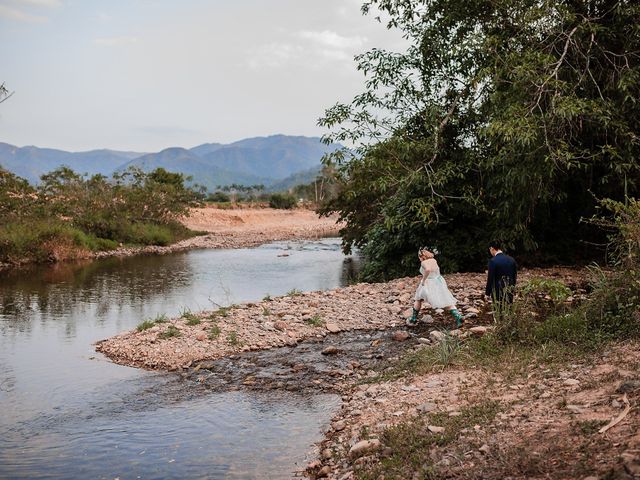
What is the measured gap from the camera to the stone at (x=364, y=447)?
20.2 ft

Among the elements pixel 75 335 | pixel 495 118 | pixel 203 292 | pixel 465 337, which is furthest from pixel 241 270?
pixel 465 337

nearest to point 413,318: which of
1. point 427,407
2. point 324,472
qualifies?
point 427,407

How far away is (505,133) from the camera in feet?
42.4

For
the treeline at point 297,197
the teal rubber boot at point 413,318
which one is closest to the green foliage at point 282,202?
the treeline at point 297,197

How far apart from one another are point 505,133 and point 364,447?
28.6ft

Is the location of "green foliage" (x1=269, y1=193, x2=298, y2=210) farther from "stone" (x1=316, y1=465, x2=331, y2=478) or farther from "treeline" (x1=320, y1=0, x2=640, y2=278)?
"stone" (x1=316, y1=465, x2=331, y2=478)

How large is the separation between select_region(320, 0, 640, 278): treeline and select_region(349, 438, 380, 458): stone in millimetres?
8375

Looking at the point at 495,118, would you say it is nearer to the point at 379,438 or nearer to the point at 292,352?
the point at 292,352

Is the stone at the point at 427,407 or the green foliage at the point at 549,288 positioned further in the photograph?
the green foliage at the point at 549,288

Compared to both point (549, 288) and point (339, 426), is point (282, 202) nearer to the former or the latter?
point (549, 288)

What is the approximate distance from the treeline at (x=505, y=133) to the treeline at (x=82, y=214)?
16962 millimetres

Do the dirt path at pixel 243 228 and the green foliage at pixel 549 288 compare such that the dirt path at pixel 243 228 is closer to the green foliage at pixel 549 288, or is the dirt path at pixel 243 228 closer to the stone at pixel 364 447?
the green foliage at pixel 549 288

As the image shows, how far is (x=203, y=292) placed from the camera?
20453 mm

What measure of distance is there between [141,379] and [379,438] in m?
5.13
